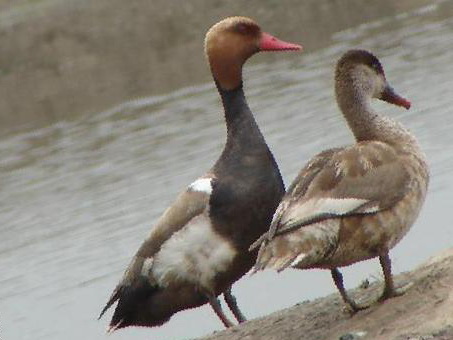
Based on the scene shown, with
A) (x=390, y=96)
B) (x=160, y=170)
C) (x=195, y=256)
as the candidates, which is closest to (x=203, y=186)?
(x=195, y=256)

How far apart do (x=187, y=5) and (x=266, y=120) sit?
1706 centimetres

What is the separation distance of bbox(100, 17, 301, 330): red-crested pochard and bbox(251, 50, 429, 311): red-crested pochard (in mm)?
902

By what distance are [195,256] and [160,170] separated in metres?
8.74

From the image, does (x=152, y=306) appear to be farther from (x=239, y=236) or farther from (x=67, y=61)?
(x=67, y=61)

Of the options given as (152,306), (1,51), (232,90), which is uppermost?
(232,90)

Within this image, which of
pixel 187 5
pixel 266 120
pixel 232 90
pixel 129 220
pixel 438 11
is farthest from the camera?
pixel 187 5

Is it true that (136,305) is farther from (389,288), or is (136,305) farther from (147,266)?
(389,288)

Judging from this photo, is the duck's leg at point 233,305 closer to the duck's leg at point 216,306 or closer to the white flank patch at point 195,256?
the duck's leg at point 216,306

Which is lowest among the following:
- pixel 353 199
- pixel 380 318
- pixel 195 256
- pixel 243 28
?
pixel 380 318

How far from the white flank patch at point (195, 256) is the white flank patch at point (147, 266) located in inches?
1.1

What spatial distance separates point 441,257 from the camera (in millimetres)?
8047

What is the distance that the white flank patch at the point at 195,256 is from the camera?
820 cm

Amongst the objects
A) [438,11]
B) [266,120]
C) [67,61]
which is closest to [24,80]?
[67,61]

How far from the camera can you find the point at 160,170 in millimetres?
16969
